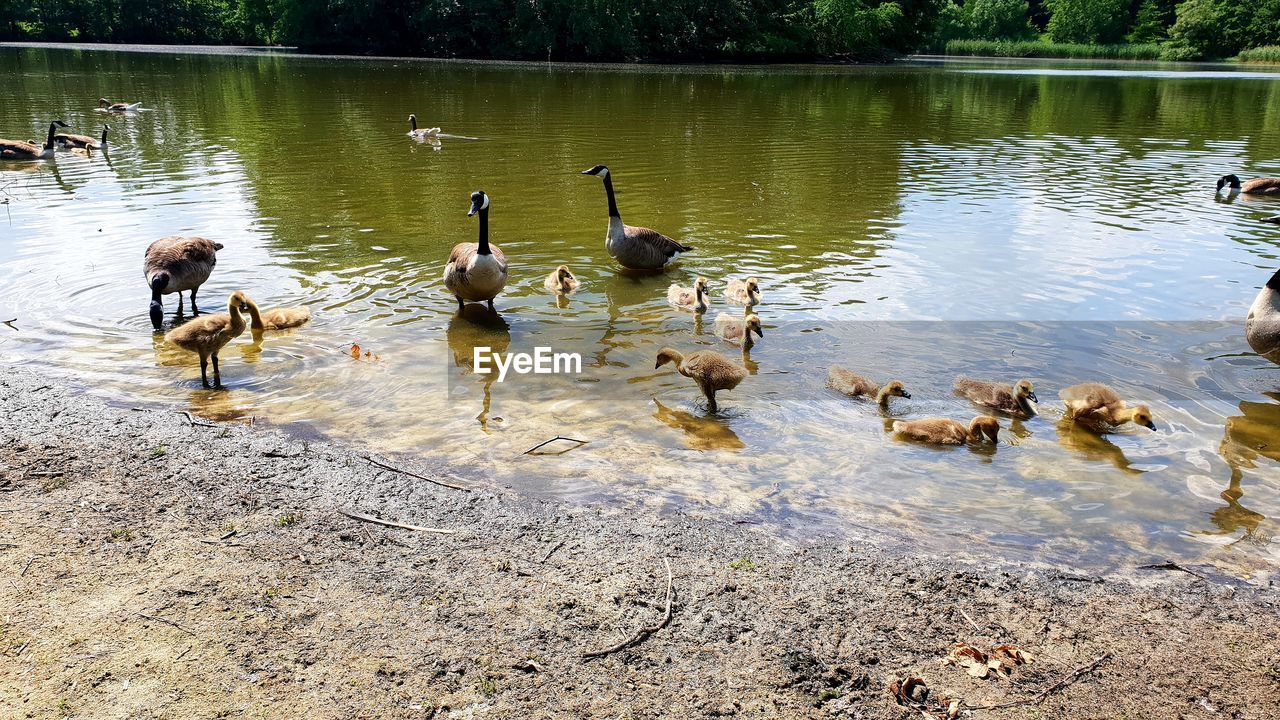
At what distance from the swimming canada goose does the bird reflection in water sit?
2852 mm

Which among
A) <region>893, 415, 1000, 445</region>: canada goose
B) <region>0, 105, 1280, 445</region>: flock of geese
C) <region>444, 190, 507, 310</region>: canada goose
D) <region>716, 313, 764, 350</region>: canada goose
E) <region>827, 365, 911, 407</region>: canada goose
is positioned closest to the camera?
<region>893, 415, 1000, 445</region>: canada goose

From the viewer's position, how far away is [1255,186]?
17.1 m

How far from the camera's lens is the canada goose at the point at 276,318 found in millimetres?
8922

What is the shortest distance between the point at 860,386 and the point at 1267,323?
4038 mm

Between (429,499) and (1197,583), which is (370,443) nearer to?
(429,499)

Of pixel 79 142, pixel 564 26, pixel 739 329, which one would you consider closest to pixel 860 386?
pixel 739 329

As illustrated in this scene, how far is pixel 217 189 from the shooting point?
53.3 ft

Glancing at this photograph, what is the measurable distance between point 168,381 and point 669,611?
561cm

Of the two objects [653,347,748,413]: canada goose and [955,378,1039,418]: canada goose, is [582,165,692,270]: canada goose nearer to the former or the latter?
[653,347,748,413]: canada goose

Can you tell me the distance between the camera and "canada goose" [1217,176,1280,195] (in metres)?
17.0

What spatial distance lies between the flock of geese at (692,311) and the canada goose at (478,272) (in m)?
0.01

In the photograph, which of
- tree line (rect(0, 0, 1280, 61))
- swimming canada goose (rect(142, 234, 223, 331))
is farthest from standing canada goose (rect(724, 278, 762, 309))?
tree line (rect(0, 0, 1280, 61))

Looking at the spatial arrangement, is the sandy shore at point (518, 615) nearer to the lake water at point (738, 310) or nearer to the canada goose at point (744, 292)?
the lake water at point (738, 310)

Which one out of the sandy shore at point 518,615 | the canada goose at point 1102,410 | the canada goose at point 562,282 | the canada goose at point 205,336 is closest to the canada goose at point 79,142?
the canada goose at point 562,282
